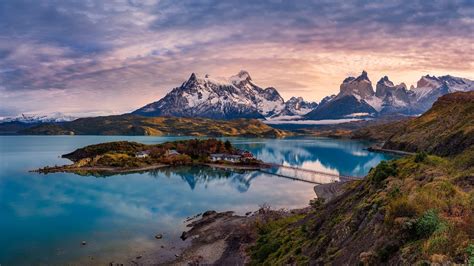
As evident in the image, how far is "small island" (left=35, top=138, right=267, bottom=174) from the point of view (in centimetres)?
13388

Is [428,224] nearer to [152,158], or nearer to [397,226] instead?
[397,226]

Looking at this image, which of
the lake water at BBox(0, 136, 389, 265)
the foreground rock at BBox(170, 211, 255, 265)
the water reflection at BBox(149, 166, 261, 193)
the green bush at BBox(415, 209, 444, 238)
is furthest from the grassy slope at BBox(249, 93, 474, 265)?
the water reflection at BBox(149, 166, 261, 193)

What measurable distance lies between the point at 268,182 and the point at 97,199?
48.4 m

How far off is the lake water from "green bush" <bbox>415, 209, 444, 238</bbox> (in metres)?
33.0

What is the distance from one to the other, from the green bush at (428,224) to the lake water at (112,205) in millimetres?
33003

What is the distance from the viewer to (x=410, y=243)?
14.2m

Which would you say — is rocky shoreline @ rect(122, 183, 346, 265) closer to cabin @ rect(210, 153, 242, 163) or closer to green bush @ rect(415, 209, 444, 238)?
green bush @ rect(415, 209, 444, 238)

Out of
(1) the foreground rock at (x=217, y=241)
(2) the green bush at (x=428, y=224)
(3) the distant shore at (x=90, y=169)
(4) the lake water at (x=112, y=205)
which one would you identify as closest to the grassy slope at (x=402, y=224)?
(2) the green bush at (x=428, y=224)

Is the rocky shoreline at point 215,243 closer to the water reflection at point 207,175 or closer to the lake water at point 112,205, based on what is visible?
the lake water at point 112,205

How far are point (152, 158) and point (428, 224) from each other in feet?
470

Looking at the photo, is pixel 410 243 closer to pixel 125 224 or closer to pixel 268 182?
pixel 125 224

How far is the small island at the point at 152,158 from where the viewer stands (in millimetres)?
133875

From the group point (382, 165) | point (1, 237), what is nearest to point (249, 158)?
point (1, 237)

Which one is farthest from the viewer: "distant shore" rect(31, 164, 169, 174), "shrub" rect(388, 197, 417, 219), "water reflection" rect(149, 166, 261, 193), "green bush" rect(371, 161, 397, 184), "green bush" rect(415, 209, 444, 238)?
"distant shore" rect(31, 164, 169, 174)
